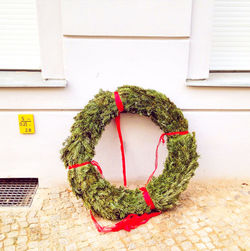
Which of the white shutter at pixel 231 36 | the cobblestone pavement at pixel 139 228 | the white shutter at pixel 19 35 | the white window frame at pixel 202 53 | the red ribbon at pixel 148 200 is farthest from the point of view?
the white shutter at pixel 231 36

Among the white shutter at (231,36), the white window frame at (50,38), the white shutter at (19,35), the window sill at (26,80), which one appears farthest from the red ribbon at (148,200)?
the white shutter at (19,35)

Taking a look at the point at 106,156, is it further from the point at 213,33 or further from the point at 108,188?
the point at 213,33

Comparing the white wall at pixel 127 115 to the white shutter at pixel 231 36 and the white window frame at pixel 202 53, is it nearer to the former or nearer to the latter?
the white window frame at pixel 202 53

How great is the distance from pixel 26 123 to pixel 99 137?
0.96 m

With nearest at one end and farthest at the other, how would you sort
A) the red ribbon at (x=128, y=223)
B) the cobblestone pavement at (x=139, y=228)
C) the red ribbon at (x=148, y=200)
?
the cobblestone pavement at (x=139, y=228), the red ribbon at (x=128, y=223), the red ribbon at (x=148, y=200)

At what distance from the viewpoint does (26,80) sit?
3125 mm

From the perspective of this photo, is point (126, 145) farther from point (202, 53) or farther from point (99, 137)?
point (202, 53)

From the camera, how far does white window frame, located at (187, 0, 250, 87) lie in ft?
9.78

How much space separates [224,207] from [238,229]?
362mm

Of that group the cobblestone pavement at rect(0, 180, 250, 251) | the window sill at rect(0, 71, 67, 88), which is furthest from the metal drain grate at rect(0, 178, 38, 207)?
the window sill at rect(0, 71, 67, 88)

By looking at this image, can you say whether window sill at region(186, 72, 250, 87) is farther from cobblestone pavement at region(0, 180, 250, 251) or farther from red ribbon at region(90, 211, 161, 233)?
red ribbon at region(90, 211, 161, 233)

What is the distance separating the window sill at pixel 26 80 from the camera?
9.97 ft

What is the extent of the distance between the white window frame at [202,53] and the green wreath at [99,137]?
20.2 inches

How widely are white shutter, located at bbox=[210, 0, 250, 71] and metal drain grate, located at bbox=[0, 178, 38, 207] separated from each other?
108 inches
